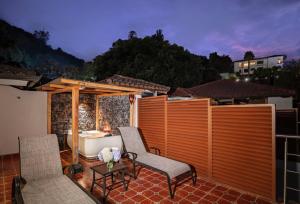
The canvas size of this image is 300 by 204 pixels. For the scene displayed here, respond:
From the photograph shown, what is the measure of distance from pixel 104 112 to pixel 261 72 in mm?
25760

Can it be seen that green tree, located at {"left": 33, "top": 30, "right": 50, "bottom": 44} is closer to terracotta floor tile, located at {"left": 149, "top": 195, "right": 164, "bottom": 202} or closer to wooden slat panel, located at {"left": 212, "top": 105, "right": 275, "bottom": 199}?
wooden slat panel, located at {"left": 212, "top": 105, "right": 275, "bottom": 199}

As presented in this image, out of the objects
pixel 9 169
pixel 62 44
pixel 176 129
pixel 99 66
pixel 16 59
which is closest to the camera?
→ pixel 9 169

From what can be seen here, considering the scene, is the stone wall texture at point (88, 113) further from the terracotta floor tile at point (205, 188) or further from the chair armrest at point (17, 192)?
the chair armrest at point (17, 192)

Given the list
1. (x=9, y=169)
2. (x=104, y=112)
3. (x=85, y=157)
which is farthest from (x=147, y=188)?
(x=104, y=112)

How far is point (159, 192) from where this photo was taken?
4285mm

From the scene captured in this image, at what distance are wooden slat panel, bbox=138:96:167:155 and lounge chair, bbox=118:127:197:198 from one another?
81 centimetres

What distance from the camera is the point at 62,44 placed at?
71.6 meters

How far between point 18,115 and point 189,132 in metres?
6.86

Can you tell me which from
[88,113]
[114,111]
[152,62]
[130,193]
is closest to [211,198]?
[130,193]

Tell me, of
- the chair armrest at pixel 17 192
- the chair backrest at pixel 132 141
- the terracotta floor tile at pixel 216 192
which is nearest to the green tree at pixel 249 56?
the chair backrest at pixel 132 141

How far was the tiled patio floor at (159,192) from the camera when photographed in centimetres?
393

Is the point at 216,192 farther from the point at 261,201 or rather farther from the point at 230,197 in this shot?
the point at 261,201

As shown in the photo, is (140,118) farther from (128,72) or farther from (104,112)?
(128,72)

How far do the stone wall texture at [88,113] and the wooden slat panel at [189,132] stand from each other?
2777 mm
